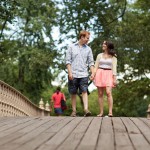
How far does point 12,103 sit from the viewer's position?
1622cm

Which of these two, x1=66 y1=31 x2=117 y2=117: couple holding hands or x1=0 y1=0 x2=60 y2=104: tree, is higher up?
x1=0 y1=0 x2=60 y2=104: tree

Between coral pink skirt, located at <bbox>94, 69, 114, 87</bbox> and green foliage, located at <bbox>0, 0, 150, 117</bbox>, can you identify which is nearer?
coral pink skirt, located at <bbox>94, 69, 114, 87</bbox>

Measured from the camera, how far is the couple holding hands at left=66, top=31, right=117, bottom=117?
10.8 m

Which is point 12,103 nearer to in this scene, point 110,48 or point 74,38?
point 110,48

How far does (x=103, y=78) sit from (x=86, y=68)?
0.46 m

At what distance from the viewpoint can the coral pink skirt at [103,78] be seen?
11039mm

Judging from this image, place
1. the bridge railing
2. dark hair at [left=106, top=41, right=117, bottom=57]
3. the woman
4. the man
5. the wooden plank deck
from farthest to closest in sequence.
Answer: the bridge railing → the woman → dark hair at [left=106, top=41, right=117, bottom=57] → the man → the wooden plank deck

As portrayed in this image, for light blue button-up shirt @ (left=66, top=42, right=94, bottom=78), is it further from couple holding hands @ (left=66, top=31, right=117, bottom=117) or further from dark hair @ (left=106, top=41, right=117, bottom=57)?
dark hair @ (left=106, top=41, right=117, bottom=57)

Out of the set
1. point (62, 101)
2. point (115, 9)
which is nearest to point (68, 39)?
point (115, 9)

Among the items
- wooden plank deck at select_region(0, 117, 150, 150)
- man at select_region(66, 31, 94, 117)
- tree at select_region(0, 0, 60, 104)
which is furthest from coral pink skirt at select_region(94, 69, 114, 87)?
tree at select_region(0, 0, 60, 104)

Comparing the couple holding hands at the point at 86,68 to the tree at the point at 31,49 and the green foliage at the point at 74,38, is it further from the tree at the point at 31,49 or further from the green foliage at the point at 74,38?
the tree at the point at 31,49

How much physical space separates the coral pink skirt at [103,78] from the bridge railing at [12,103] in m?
3.60

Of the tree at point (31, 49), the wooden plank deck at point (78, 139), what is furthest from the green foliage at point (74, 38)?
the wooden plank deck at point (78, 139)

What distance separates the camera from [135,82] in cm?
3412
